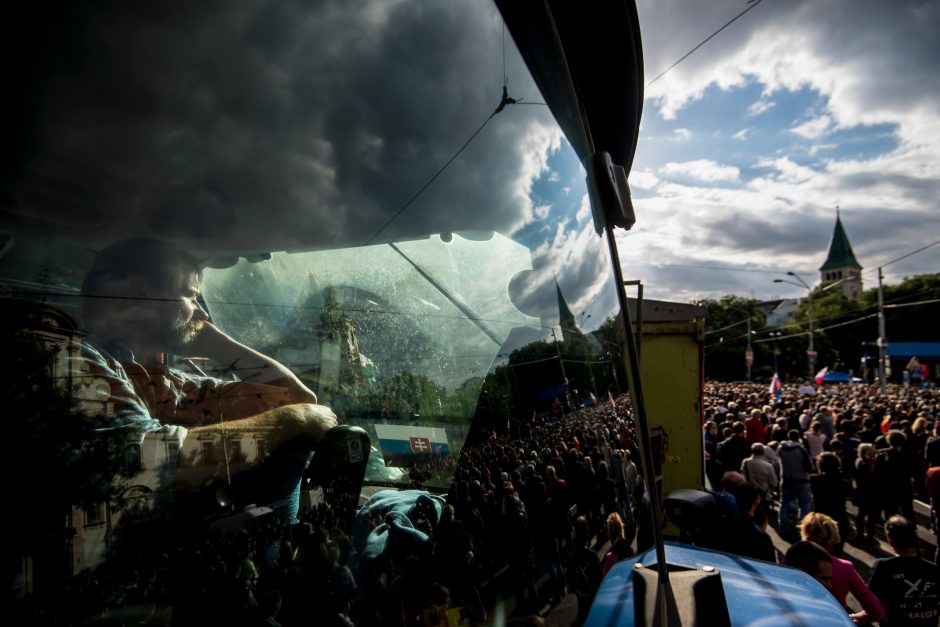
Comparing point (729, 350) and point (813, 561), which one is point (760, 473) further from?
point (729, 350)

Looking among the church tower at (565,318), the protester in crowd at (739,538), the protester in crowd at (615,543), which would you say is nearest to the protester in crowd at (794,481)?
the protester in crowd at (739,538)

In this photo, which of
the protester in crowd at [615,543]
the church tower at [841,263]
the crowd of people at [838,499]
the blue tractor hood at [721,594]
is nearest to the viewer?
the blue tractor hood at [721,594]

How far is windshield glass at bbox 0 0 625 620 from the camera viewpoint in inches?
29.0

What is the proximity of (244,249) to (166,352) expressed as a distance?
22cm

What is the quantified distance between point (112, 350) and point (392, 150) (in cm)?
63

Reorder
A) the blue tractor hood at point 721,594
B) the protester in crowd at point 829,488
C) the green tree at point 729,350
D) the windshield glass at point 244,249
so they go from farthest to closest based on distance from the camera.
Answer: the green tree at point 729,350
the protester in crowd at point 829,488
the blue tractor hood at point 721,594
the windshield glass at point 244,249

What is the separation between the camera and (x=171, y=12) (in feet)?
2.79

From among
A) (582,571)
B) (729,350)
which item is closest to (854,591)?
(582,571)

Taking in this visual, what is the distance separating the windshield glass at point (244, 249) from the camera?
737 millimetres

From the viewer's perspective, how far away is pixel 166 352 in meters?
0.83

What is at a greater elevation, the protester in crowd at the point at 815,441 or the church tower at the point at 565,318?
the church tower at the point at 565,318

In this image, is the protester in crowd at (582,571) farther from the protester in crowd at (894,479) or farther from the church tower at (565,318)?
the protester in crowd at (894,479)

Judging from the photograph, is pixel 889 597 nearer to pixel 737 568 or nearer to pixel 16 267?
pixel 737 568

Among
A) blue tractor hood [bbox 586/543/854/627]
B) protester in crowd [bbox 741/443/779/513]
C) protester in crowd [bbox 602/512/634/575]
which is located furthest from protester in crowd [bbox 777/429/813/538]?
protester in crowd [bbox 602/512/634/575]
